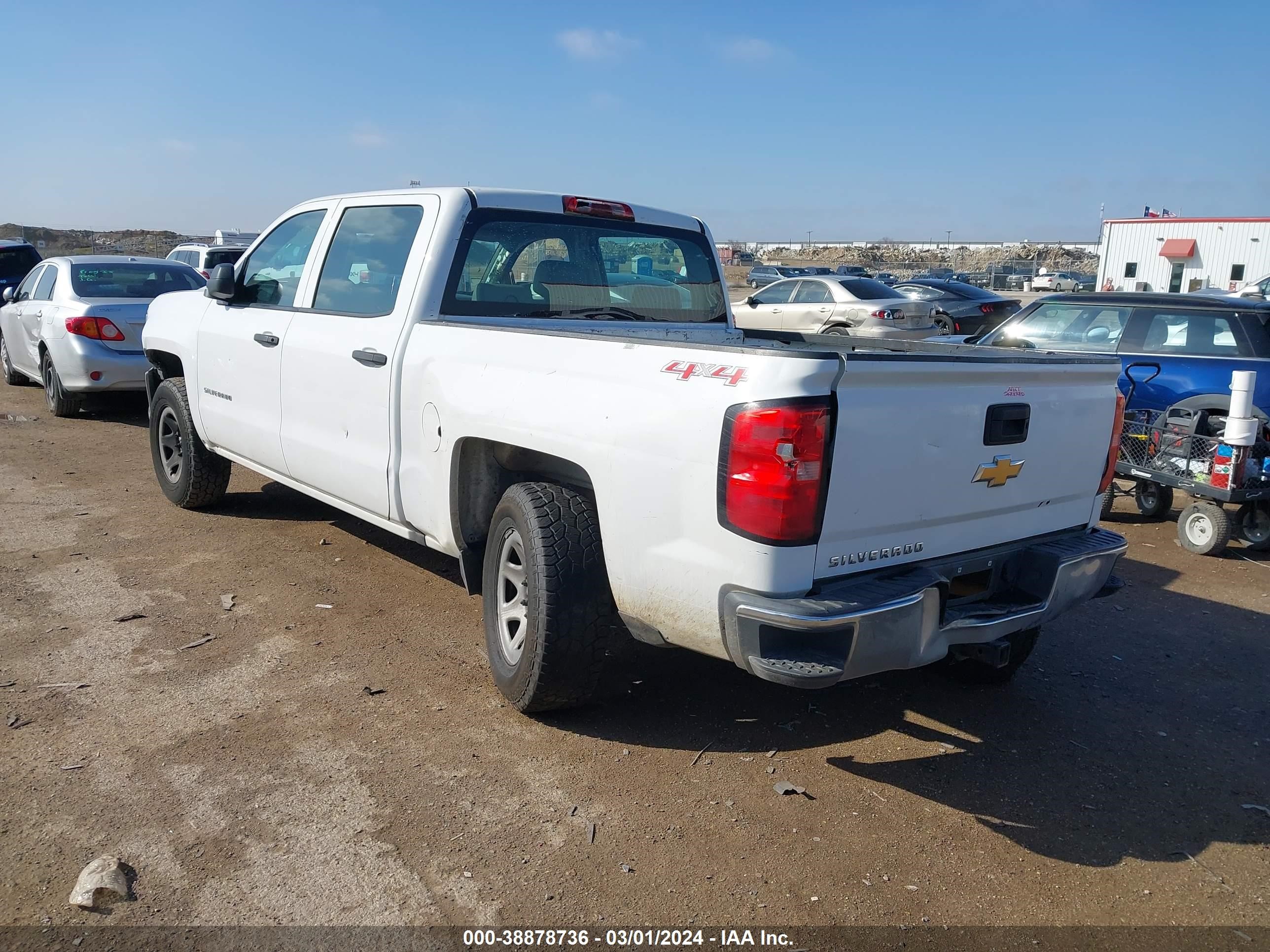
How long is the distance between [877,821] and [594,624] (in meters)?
1.20

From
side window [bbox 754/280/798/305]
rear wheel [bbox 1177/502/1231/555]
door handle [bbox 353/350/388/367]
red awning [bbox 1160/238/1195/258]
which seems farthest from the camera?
red awning [bbox 1160/238/1195/258]

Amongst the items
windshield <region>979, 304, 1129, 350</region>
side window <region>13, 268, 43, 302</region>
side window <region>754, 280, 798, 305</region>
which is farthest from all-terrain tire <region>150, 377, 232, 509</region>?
side window <region>754, 280, 798, 305</region>

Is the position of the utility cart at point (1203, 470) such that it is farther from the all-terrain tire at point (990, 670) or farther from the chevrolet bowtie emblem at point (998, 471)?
the chevrolet bowtie emblem at point (998, 471)

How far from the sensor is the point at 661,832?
3.28 metres

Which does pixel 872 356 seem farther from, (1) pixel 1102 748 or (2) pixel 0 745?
(2) pixel 0 745

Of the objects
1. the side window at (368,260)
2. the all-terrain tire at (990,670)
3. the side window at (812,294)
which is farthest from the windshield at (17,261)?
the all-terrain tire at (990,670)

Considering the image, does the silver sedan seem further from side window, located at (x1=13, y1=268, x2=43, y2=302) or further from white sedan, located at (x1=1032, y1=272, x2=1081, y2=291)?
white sedan, located at (x1=1032, y1=272, x2=1081, y2=291)

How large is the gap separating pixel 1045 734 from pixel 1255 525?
14.2 ft

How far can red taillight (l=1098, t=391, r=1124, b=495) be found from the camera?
13.3ft

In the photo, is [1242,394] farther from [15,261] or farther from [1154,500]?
[15,261]

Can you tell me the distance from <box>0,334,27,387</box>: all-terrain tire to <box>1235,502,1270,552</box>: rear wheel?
13.5 meters

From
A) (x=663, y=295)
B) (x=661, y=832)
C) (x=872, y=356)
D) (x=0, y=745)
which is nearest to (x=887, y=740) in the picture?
(x=661, y=832)

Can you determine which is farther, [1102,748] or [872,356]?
[1102,748]

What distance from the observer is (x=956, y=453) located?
11.1 ft
